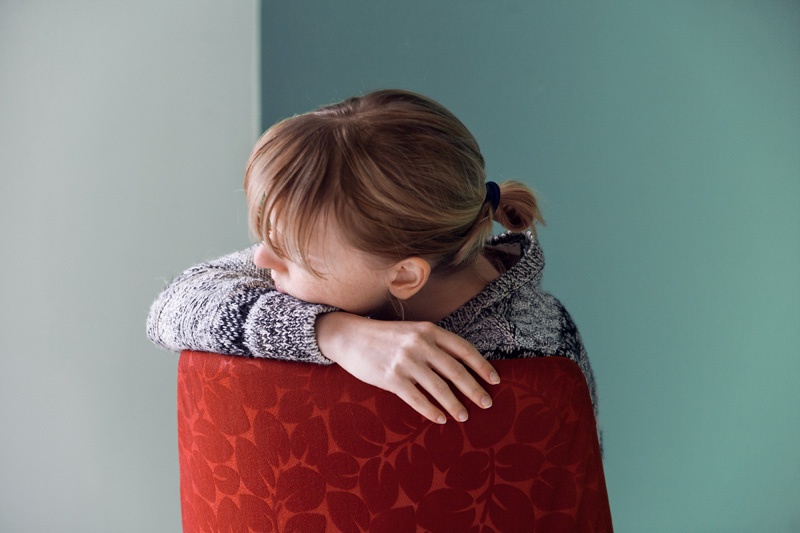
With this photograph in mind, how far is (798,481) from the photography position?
1573mm

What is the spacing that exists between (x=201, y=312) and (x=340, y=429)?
0.23 meters

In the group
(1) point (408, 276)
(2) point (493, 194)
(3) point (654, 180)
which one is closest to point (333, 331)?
(1) point (408, 276)

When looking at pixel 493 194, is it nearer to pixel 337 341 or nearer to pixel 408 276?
pixel 408 276

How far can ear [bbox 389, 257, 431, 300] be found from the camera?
31.4 inches

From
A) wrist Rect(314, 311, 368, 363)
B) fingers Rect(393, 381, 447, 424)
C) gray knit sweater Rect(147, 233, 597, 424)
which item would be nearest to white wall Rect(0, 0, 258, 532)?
gray knit sweater Rect(147, 233, 597, 424)

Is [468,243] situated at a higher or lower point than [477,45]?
lower

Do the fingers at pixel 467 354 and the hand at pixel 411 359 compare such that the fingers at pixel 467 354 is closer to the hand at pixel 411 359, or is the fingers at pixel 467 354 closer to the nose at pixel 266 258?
the hand at pixel 411 359

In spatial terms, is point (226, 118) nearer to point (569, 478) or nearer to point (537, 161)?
point (537, 161)

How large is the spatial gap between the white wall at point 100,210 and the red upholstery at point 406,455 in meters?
0.72

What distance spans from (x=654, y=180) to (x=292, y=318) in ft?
3.29

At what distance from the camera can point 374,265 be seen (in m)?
0.80

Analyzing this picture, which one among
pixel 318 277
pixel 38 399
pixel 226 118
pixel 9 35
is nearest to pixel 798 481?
pixel 318 277

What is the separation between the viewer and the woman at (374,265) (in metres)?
0.70

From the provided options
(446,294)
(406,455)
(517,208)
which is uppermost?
(517,208)
